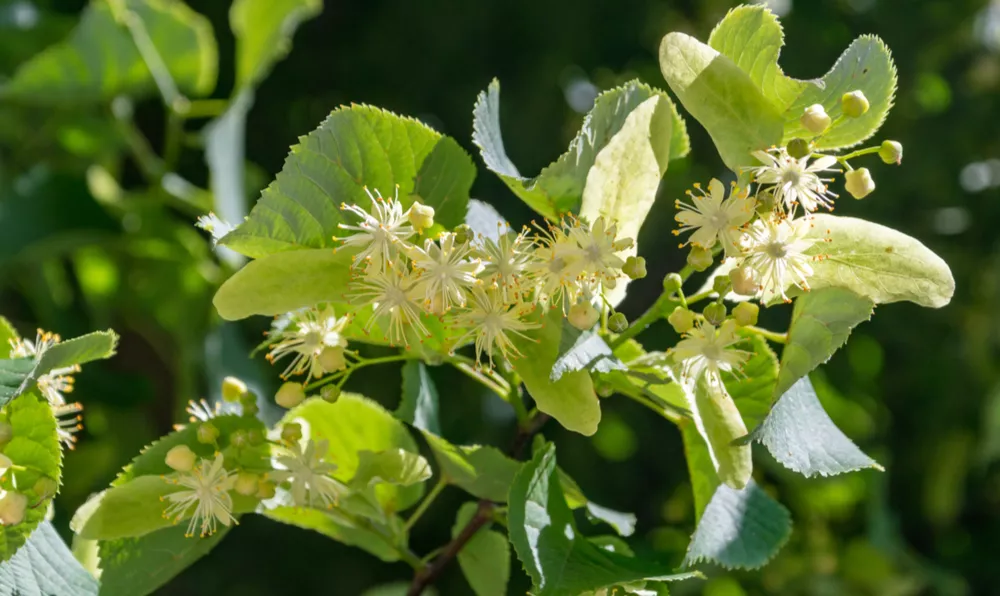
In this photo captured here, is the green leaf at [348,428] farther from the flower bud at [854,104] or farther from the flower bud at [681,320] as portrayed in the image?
the flower bud at [854,104]

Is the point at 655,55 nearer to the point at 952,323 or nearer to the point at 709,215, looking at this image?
the point at 952,323

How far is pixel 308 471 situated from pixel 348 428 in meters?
0.06

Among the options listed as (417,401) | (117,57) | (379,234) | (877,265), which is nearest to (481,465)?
(417,401)

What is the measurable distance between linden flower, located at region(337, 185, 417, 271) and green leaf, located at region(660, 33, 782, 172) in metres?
0.18

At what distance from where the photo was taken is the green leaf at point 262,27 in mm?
1164

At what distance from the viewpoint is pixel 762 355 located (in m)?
0.60

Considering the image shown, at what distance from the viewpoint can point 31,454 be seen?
1.89 ft

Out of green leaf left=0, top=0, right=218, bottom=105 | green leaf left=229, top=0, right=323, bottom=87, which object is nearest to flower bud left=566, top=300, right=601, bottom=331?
green leaf left=229, top=0, right=323, bottom=87

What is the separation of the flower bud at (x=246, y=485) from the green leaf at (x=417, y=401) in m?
0.10

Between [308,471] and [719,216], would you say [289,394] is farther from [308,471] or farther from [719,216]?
[719,216]

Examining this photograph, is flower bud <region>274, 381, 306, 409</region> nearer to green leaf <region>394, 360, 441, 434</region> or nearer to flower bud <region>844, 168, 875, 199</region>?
green leaf <region>394, 360, 441, 434</region>

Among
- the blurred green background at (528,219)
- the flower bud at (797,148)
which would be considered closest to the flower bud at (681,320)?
the flower bud at (797,148)

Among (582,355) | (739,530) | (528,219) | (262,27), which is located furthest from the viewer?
(528,219)

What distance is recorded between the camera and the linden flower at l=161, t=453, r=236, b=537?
60 centimetres
